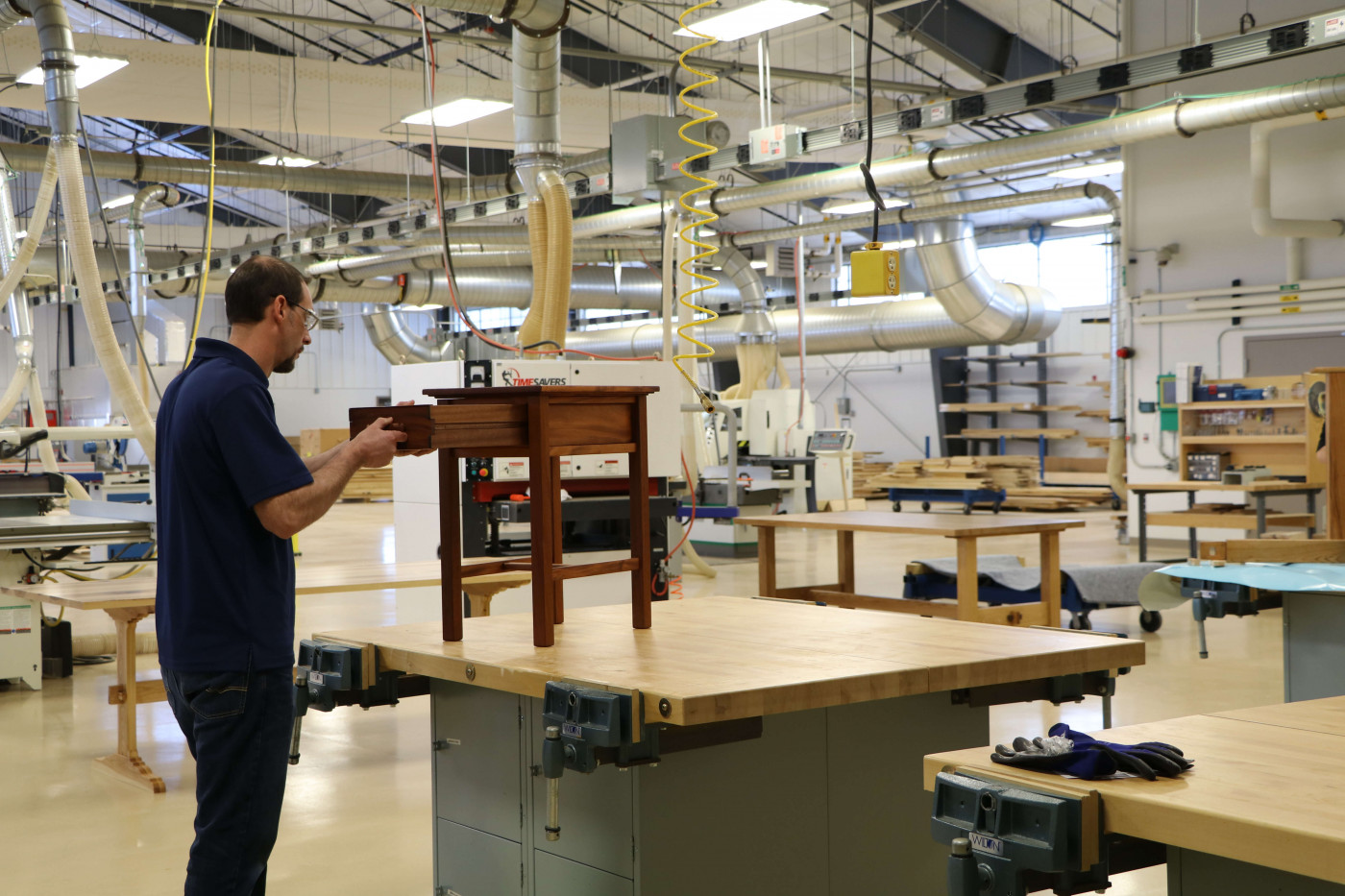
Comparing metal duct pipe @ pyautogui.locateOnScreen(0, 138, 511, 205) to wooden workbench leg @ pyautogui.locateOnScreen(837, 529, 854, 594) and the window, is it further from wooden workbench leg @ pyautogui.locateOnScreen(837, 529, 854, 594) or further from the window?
the window

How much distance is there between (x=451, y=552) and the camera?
8.13 ft

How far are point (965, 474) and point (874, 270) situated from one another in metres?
10.9

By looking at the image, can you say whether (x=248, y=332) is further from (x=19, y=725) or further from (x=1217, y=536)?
(x=1217, y=536)

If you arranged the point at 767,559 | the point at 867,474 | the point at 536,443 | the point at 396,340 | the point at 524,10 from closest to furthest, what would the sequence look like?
the point at 536,443, the point at 524,10, the point at 767,559, the point at 867,474, the point at 396,340

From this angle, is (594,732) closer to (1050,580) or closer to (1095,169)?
(1050,580)

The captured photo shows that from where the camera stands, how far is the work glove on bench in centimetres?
141

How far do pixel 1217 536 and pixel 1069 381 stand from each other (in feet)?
28.4

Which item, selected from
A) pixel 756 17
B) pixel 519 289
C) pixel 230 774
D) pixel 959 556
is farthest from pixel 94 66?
pixel 519 289

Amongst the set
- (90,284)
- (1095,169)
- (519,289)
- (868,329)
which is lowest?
(90,284)

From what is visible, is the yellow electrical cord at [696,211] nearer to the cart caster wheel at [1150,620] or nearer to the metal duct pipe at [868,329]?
the cart caster wheel at [1150,620]

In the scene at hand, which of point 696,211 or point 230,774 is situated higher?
point 696,211

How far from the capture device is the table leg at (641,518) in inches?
101

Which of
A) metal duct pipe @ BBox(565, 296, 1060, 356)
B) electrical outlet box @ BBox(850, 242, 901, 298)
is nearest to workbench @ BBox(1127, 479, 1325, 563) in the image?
electrical outlet box @ BBox(850, 242, 901, 298)

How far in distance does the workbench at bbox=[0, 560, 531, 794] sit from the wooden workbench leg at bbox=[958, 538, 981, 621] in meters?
2.03
